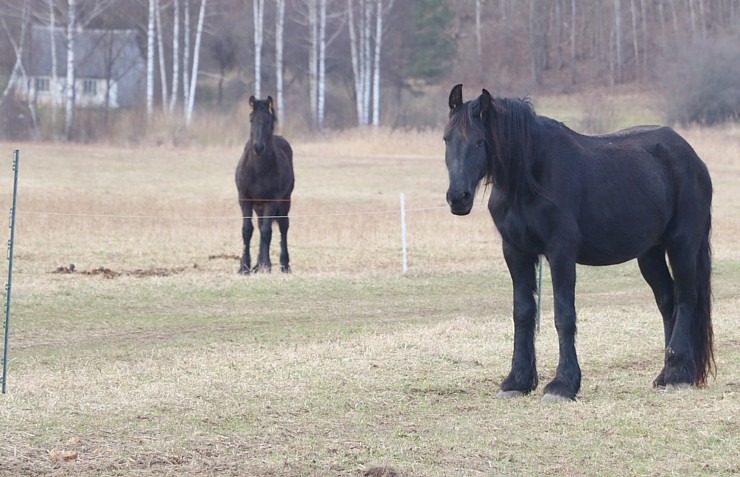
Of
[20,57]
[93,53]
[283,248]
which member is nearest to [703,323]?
[283,248]

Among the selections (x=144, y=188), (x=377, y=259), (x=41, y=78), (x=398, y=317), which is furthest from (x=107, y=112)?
(x=398, y=317)

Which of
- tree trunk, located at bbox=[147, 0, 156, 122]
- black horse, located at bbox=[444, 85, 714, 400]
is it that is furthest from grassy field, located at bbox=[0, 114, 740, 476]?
tree trunk, located at bbox=[147, 0, 156, 122]

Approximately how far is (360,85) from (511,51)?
74.1 feet

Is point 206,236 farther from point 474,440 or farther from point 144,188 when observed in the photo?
point 474,440

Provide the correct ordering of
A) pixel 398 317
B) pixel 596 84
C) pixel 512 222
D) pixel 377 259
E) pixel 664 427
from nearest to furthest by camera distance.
Result: pixel 664 427 < pixel 512 222 < pixel 398 317 < pixel 377 259 < pixel 596 84

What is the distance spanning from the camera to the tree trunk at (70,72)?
149 ft

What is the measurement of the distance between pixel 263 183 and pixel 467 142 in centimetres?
1064

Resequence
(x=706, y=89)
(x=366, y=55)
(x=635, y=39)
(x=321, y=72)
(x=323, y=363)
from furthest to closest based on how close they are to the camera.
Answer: (x=635, y=39) → (x=706, y=89) → (x=366, y=55) → (x=321, y=72) → (x=323, y=363)

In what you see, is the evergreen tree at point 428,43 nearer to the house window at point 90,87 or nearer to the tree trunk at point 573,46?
the tree trunk at point 573,46

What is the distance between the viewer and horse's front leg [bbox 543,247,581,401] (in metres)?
7.66

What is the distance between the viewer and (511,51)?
253ft

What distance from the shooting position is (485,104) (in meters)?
7.50

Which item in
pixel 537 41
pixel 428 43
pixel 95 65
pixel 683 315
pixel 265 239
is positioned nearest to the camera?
pixel 683 315

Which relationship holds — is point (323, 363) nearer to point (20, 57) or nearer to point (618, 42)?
point (20, 57)
